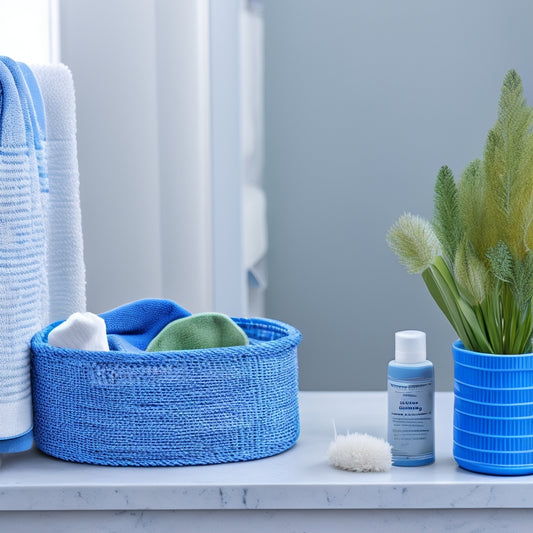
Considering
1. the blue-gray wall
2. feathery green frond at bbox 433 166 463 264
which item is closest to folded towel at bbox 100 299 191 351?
feathery green frond at bbox 433 166 463 264

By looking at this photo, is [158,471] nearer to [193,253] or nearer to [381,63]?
[193,253]

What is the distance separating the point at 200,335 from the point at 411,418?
20cm

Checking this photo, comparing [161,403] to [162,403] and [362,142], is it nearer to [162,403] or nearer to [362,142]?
[162,403]

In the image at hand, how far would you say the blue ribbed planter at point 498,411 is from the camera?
0.61 m

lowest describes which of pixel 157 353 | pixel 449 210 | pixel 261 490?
pixel 261 490

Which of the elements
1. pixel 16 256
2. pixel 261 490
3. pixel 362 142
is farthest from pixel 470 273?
pixel 362 142

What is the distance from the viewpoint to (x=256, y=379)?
2.17ft

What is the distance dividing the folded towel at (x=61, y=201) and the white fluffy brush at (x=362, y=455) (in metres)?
0.33

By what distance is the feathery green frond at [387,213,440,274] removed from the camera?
624 millimetres

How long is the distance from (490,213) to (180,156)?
2.05 feet

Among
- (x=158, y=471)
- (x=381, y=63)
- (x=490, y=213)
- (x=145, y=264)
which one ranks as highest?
(x=381, y=63)

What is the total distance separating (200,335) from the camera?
2.27ft

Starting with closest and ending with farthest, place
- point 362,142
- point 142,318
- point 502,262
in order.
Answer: point 502,262, point 142,318, point 362,142

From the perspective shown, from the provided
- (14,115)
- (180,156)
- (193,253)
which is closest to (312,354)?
(193,253)
